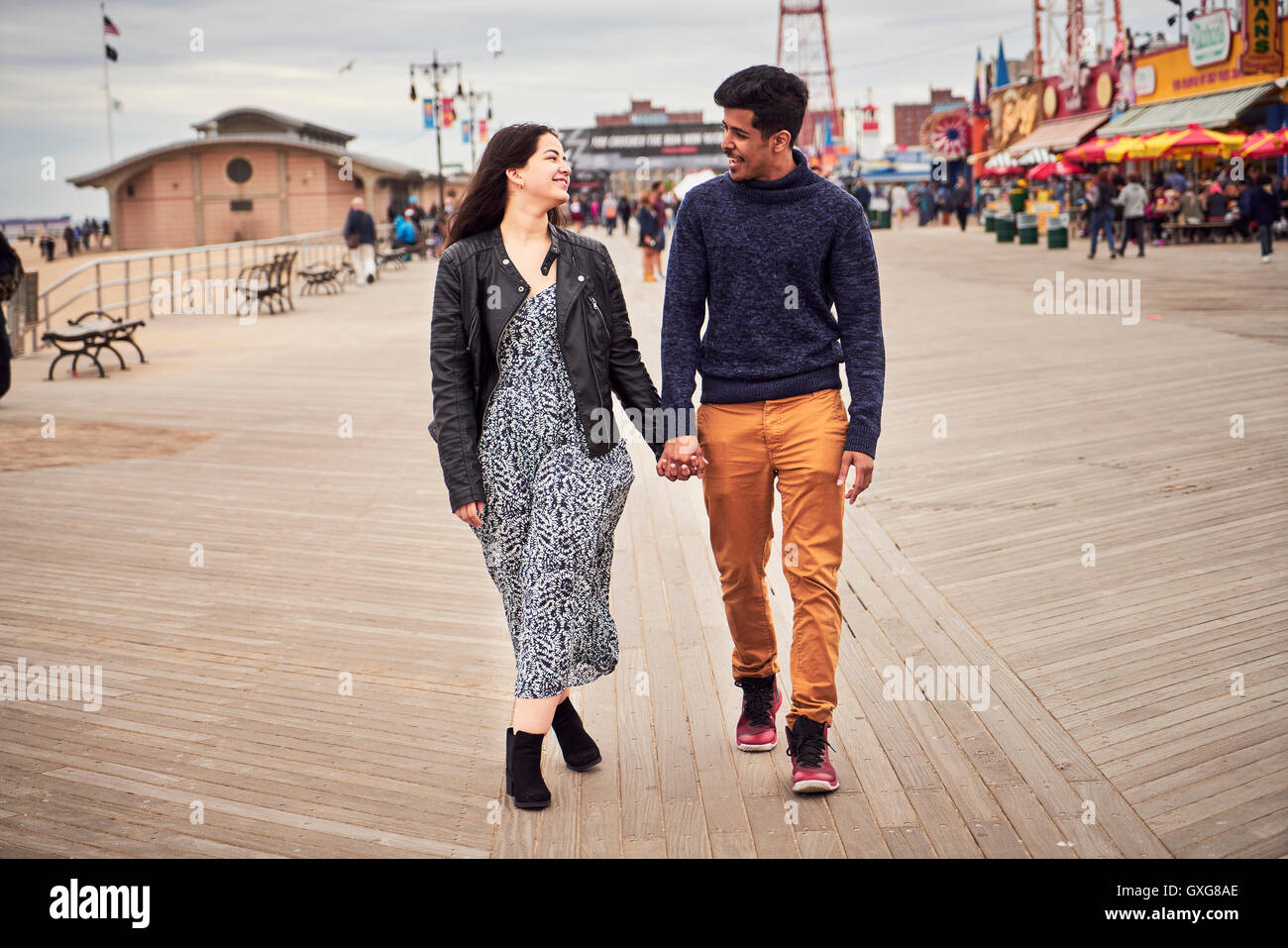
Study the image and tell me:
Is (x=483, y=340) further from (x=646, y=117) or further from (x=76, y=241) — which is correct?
(x=646, y=117)

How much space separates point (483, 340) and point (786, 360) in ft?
2.89

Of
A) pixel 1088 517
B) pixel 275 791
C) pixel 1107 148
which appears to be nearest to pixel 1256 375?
pixel 1088 517

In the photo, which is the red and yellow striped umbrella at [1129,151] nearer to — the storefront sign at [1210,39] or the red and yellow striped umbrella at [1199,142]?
the red and yellow striped umbrella at [1199,142]

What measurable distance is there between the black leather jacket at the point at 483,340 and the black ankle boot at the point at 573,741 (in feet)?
2.73

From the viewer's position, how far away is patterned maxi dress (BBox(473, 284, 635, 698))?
3.52 meters

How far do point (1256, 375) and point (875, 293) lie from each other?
27.9 ft

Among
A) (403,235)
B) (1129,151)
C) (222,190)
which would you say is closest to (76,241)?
(222,190)

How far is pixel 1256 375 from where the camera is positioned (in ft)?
35.3

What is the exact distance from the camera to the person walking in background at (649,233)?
2433cm

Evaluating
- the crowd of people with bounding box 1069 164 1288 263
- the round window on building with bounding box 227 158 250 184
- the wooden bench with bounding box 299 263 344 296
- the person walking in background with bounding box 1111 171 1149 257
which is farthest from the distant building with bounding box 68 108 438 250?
the person walking in background with bounding box 1111 171 1149 257

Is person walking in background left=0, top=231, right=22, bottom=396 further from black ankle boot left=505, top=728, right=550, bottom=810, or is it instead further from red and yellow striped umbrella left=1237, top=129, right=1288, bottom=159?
red and yellow striped umbrella left=1237, top=129, right=1288, bottom=159

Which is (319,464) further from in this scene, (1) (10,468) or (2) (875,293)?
(2) (875,293)

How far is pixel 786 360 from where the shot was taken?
11.8 feet

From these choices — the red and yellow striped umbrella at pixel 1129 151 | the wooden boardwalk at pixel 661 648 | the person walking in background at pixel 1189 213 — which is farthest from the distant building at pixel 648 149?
the wooden boardwalk at pixel 661 648
